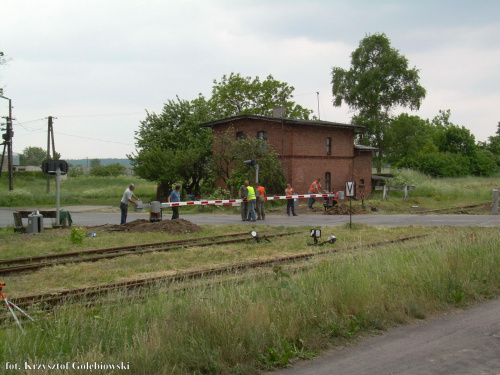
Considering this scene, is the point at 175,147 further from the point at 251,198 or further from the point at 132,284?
the point at 132,284

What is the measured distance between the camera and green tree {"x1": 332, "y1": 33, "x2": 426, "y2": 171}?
61.8 m

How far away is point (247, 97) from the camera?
6981 centimetres

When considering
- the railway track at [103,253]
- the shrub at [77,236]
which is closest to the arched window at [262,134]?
the railway track at [103,253]

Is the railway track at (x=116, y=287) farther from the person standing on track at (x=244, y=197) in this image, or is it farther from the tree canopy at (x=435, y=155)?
the tree canopy at (x=435, y=155)

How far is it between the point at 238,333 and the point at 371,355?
1460 mm

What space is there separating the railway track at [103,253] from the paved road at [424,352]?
26.0 feet

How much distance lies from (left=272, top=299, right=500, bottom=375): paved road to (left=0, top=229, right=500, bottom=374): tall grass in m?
0.26

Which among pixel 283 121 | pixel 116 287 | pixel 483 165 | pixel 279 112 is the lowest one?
pixel 116 287

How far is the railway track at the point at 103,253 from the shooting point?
12031 mm

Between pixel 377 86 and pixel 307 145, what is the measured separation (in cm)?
2271

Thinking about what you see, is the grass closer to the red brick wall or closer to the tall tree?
the red brick wall

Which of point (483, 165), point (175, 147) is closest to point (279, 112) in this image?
point (175, 147)

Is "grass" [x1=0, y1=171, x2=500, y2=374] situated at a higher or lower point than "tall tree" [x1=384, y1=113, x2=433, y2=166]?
lower

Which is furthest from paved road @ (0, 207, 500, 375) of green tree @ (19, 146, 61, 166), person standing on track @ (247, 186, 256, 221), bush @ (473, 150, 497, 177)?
green tree @ (19, 146, 61, 166)
